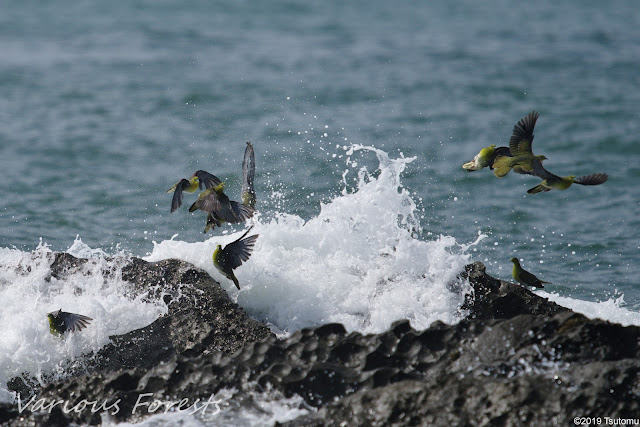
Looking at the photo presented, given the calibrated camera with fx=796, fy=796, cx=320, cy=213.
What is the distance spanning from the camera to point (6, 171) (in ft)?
35.1

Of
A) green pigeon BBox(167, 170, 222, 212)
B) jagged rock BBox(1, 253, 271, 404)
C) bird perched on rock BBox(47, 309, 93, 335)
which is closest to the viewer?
jagged rock BBox(1, 253, 271, 404)

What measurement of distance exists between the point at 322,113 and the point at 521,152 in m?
7.89

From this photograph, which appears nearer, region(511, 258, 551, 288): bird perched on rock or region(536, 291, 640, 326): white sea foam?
region(511, 258, 551, 288): bird perched on rock

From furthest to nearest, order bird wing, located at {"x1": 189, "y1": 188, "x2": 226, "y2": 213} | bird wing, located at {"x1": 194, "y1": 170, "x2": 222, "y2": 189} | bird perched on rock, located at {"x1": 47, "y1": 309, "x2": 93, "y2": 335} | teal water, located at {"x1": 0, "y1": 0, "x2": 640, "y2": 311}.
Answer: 1. teal water, located at {"x1": 0, "y1": 0, "x2": 640, "y2": 311}
2. bird wing, located at {"x1": 194, "y1": 170, "x2": 222, "y2": 189}
3. bird wing, located at {"x1": 189, "y1": 188, "x2": 226, "y2": 213}
4. bird perched on rock, located at {"x1": 47, "y1": 309, "x2": 93, "y2": 335}

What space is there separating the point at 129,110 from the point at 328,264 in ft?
26.7

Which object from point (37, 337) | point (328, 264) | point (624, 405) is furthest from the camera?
point (328, 264)

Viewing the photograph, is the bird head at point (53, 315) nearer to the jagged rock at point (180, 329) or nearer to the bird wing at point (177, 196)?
the jagged rock at point (180, 329)

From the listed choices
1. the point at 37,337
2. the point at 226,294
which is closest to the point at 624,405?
the point at 226,294

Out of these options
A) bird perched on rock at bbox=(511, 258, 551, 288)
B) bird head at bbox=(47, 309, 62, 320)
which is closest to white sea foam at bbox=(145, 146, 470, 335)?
bird perched on rock at bbox=(511, 258, 551, 288)

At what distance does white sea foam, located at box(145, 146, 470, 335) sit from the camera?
5402 mm

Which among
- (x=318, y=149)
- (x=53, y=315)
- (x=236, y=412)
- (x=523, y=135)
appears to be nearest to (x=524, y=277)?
(x=523, y=135)

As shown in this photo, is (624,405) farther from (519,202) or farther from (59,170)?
(59,170)

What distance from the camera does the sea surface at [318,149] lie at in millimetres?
5605

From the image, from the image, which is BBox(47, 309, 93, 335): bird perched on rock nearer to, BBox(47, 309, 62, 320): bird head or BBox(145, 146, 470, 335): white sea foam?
BBox(47, 309, 62, 320): bird head
